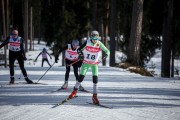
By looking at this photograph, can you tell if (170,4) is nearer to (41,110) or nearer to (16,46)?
(16,46)

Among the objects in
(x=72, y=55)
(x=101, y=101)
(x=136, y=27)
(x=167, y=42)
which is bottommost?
(x=101, y=101)

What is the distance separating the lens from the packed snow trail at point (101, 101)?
6.49 m

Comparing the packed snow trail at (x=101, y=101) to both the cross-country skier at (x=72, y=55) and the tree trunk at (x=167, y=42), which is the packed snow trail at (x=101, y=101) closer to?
the cross-country skier at (x=72, y=55)

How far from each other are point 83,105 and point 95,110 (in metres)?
0.65

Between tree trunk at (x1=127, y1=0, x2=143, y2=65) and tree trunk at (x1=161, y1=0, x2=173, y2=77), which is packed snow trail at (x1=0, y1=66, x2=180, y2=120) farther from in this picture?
tree trunk at (x1=161, y1=0, x2=173, y2=77)

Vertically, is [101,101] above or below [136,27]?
below

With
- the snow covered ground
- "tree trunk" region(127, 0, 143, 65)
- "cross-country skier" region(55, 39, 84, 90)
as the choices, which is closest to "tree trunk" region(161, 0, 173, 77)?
"tree trunk" region(127, 0, 143, 65)

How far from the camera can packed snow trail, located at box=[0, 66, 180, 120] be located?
21.3 ft

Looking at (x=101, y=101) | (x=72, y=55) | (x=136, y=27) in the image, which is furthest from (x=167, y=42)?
(x=101, y=101)

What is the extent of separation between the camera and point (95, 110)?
7.11 meters

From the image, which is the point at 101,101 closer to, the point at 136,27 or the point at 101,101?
the point at 101,101

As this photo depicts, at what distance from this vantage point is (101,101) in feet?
27.4

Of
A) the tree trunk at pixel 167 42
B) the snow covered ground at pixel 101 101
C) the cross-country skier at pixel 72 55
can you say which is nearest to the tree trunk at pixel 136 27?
the snow covered ground at pixel 101 101

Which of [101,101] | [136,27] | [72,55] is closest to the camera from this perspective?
[101,101]
